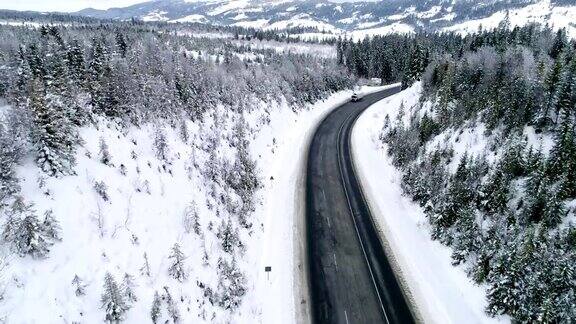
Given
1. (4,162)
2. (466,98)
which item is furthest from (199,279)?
(466,98)

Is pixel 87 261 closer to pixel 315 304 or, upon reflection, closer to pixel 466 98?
pixel 315 304

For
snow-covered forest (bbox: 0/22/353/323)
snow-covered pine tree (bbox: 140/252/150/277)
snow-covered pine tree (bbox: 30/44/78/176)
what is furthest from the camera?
snow-covered pine tree (bbox: 30/44/78/176)

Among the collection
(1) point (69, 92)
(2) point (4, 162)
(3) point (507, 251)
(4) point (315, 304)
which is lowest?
(4) point (315, 304)

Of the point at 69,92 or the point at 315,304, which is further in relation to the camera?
the point at 69,92

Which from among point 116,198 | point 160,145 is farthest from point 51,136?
point 160,145

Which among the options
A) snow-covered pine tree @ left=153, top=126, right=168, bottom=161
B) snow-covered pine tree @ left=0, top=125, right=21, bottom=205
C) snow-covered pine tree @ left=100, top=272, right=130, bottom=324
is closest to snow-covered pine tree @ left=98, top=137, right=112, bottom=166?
snow-covered pine tree @ left=153, top=126, right=168, bottom=161

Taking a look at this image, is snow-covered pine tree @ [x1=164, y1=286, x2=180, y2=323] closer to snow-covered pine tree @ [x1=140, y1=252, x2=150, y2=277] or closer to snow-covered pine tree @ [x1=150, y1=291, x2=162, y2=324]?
snow-covered pine tree @ [x1=150, y1=291, x2=162, y2=324]

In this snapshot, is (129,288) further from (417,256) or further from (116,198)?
(417,256)
